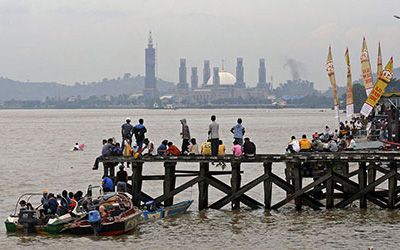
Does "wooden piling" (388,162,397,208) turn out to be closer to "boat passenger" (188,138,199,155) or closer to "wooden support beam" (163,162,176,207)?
"boat passenger" (188,138,199,155)

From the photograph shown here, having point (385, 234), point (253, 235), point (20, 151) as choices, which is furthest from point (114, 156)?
point (20, 151)

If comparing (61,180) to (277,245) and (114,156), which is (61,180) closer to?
(114,156)

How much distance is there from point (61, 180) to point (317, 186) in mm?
26107

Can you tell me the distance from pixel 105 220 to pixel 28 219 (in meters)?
2.70

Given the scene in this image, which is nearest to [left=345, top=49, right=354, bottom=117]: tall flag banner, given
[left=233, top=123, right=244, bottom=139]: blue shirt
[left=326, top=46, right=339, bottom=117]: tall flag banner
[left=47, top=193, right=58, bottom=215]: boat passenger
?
[left=326, top=46, right=339, bottom=117]: tall flag banner

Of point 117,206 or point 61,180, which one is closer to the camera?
point 117,206

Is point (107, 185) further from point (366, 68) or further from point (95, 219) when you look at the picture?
point (366, 68)

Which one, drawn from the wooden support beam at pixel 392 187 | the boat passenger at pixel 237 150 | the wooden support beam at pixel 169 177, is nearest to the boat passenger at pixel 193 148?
the wooden support beam at pixel 169 177

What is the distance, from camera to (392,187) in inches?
1468

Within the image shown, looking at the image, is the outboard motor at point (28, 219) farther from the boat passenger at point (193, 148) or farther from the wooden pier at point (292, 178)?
the boat passenger at point (193, 148)

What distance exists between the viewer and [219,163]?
122ft

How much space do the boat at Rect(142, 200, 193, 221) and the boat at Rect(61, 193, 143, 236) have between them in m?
2.49

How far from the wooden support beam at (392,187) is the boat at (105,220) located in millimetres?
10672

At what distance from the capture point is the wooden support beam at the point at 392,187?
36.8 metres
